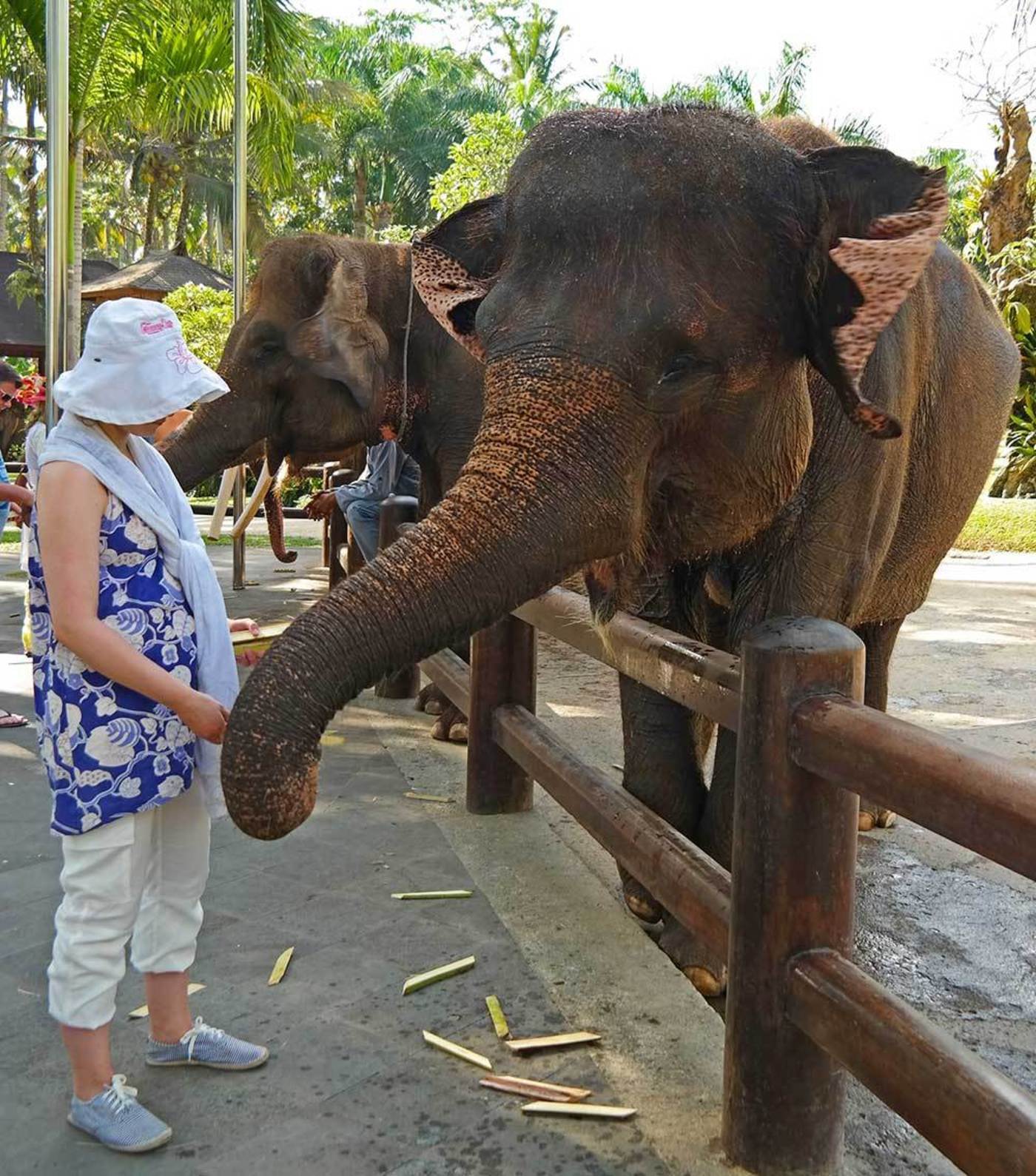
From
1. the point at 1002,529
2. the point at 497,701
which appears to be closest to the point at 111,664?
the point at 497,701

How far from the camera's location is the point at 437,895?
3.60 metres

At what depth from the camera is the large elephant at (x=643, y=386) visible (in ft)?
6.48

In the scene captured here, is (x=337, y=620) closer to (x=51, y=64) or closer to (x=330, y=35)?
(x=51, y=64)

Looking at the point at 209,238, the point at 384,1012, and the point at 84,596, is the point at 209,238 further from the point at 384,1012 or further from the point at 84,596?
the point at 84,596

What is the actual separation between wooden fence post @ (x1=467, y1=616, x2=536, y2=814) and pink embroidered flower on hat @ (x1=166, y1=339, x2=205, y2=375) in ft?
6.76

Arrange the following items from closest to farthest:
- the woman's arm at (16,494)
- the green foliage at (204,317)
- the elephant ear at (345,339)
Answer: the woman's arm at (16,494), the elephant ear at (345,339), the green foliage at (204,317)

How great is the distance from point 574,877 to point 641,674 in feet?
3.42

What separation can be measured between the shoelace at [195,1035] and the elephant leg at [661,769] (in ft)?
4.38

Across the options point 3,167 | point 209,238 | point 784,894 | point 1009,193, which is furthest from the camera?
point 209,238

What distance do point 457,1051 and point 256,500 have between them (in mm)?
5932

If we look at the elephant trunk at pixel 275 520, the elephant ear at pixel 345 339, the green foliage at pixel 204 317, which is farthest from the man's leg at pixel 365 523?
the green foliage at pixel 204 317

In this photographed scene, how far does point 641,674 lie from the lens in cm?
301

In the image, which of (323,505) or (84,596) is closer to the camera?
(84,596)

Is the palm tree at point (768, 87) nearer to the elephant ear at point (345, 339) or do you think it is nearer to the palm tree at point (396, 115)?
the palm tree at point (396, 115)
